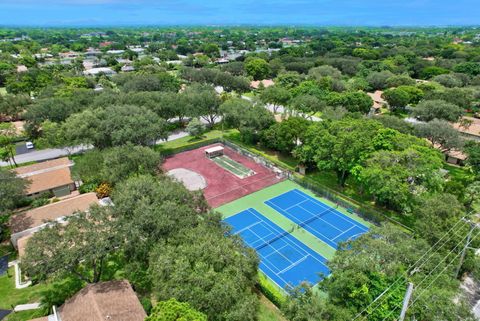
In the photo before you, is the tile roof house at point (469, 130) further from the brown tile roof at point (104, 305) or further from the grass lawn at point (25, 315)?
the grass lawn at point (25, 315)

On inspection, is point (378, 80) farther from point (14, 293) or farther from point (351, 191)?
point (14, 293)

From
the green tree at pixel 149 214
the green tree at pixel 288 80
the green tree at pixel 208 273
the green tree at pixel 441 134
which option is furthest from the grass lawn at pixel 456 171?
the green tree at pixel 288 80

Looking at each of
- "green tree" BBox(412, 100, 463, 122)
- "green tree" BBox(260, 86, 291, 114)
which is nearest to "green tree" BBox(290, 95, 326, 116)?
"green tree" BBox(260, 86, 291, 114)

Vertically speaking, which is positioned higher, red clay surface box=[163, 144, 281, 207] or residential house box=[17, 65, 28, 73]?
residential house box=[17, 65, 28, 73]

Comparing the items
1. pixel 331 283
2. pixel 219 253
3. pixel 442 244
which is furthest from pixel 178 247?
pixel 442 244

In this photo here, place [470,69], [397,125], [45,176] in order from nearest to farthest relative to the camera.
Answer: [45,176], [397,125], [470,69]

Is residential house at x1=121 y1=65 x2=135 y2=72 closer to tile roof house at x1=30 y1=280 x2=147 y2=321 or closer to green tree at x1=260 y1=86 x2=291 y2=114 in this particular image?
green tree at x1=260 y1=86 x2=291 y2=114

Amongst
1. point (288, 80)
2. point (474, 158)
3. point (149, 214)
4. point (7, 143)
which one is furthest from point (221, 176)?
point (288, 80)

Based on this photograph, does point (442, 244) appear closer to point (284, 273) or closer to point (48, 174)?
point (284, 273)
